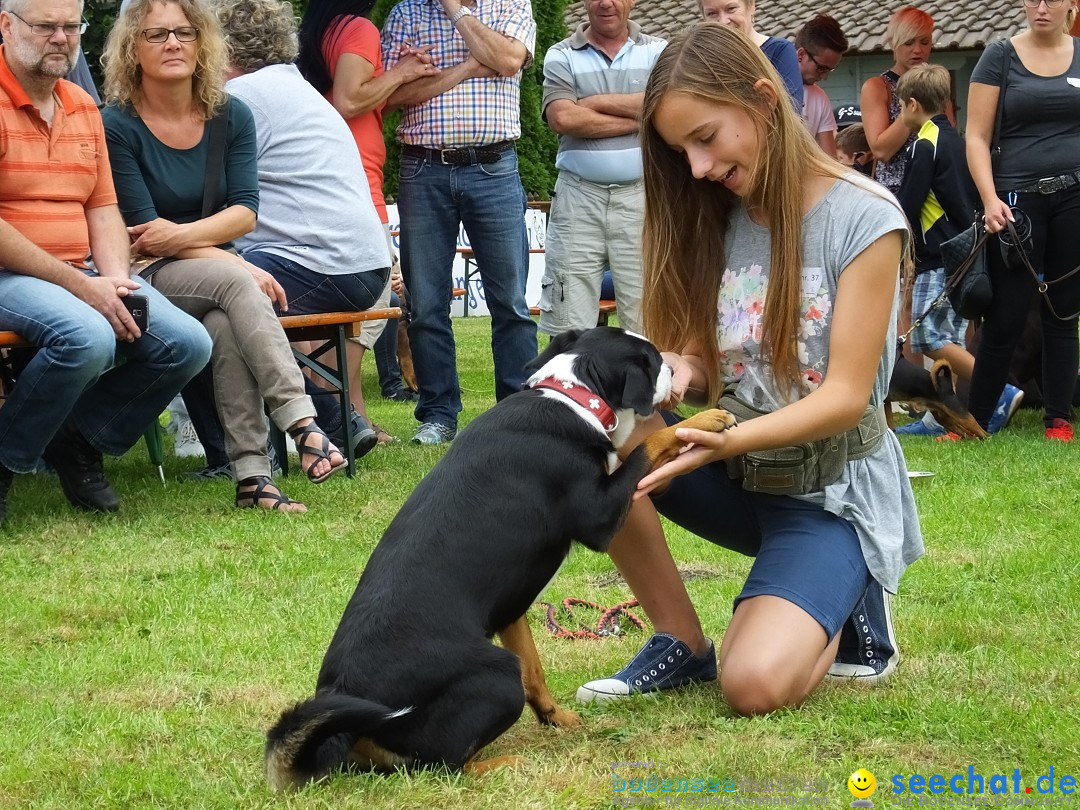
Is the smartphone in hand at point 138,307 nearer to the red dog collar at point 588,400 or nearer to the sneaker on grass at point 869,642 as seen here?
the red dog collar at point 588,400

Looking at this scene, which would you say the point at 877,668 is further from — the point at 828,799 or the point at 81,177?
the point at 81,177

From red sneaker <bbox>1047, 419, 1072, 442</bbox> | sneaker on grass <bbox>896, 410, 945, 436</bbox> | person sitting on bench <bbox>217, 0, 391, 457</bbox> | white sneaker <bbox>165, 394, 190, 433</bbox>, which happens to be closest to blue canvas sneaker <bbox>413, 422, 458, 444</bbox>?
person sitting on bench <bbox>217, 0, 391, 457</bbox>

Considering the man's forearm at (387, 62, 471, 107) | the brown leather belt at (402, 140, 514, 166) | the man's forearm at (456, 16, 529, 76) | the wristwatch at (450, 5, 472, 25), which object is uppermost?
the wristwatch at (450, 5, 472, 25)

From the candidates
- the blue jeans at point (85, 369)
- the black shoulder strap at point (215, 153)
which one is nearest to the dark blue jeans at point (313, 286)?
the black shoulder strap at point (215, 153)

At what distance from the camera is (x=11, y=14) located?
16.1ft

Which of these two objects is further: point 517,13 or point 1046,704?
point 517,13

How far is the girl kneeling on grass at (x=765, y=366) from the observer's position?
296cm

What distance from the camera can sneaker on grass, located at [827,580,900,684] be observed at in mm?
3225

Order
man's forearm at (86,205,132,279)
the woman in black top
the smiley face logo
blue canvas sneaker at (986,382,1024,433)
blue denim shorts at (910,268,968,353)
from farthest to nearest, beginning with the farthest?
blue denim shorts at (910,268,968,353) < blue canvas sneaker at (986,382,1024,433) < the woman in black top < man's forearm at (86,205,132,279) < the smiley face logo

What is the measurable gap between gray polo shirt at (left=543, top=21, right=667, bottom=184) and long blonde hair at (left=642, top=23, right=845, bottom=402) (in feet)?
11.1

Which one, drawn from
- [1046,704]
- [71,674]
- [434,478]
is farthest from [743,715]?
[71,674]

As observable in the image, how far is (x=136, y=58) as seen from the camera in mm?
5348

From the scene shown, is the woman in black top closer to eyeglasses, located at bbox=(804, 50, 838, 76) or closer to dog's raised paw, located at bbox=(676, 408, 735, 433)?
eyeglasses, located at bbox=(804, 50, 838, 76)

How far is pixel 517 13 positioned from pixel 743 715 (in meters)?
4.77
